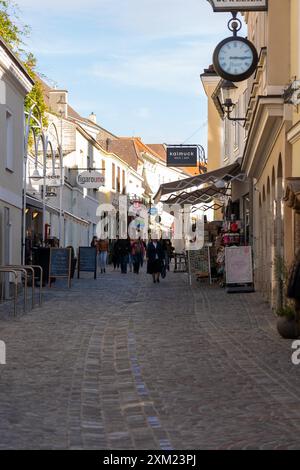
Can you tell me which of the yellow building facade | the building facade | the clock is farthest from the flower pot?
the building facade

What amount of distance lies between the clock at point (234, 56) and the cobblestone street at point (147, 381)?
14.6 ft

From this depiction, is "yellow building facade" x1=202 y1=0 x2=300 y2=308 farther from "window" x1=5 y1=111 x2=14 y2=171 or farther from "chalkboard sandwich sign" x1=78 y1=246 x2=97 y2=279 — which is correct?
"chalkboard sandwich sign" x1=78 y1=246 x2=97 y2=279

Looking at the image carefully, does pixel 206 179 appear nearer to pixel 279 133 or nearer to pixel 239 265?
pixel 239 265

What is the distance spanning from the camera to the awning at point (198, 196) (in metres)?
32.2

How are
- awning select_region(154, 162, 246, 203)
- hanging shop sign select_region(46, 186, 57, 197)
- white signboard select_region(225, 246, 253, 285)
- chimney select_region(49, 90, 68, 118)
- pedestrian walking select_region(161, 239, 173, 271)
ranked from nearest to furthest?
white signboard select_region(225, 246, 253, 285), awning select_region(154, 162, 246, 203), pedestrian walking select_region(161, 239, 173, 271), hanging shop sign select_region(46, 186, 57, 197), chimney select_region(49, 90, 68, 118)

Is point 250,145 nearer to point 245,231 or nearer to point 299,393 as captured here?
point 245,231

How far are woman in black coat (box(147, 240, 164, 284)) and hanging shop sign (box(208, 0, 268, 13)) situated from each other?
13954mm

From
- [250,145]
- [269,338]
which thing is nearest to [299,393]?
[269,338]

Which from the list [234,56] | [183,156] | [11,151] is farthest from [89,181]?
[234,56]

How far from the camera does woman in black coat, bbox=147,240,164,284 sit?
98.3ft

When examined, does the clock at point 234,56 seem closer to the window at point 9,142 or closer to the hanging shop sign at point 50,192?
the window at point 9,142

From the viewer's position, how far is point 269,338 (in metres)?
13.8

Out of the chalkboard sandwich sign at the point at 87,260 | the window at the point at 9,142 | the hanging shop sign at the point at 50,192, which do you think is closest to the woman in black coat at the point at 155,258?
the chalkboard sandwich sign at the point at 87,260
